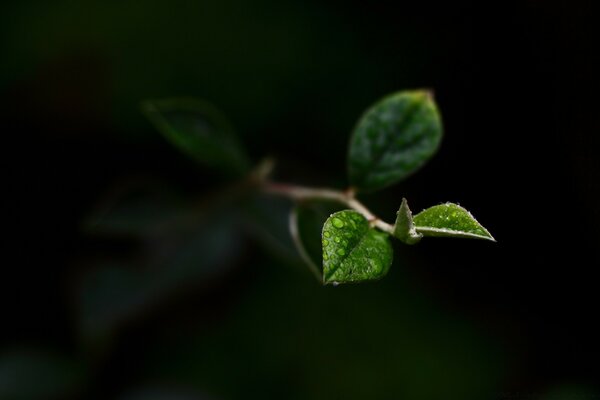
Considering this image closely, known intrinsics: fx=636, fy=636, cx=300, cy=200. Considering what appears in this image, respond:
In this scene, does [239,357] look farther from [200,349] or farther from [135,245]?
[135,245]

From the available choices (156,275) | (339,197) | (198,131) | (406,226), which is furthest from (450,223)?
(156,275)

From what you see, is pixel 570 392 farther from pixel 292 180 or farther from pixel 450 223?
pixel 450 223

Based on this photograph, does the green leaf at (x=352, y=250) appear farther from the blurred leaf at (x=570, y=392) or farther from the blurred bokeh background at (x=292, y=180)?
the blurred leaf at (x=570, y=392)

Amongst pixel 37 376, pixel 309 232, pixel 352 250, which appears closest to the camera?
pixel 352 250

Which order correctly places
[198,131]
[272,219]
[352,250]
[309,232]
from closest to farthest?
[352,250]
[309,232]
[198,131]
[272,219]

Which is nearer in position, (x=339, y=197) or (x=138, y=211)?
(x=339, y=197)

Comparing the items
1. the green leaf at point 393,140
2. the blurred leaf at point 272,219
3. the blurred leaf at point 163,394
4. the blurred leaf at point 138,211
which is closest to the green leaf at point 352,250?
the green leaf at point 393,140
